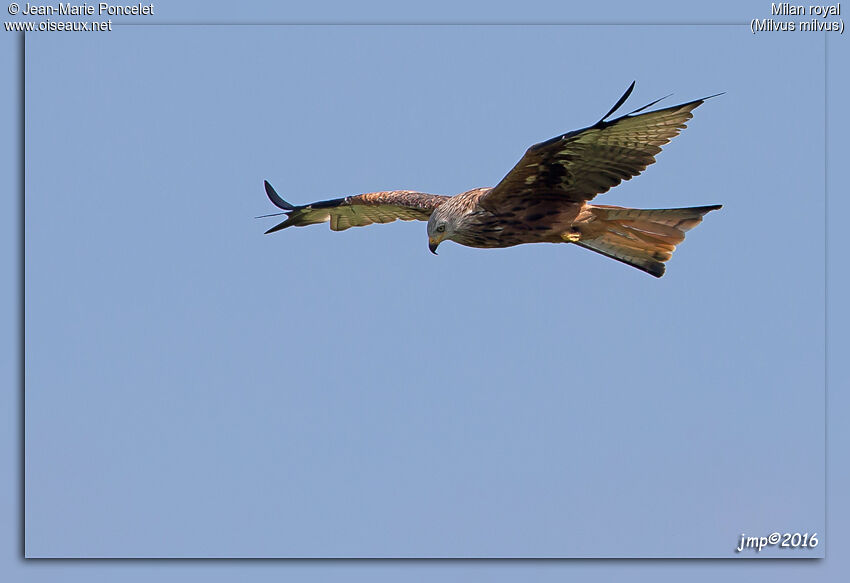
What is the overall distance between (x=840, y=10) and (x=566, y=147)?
3.55 meters

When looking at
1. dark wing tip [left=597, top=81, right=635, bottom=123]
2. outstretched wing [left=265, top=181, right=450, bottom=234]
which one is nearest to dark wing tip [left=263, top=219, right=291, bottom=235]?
outstretched wing [left=265, top=181, right=450, bottom=234]

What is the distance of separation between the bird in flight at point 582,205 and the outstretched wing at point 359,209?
0.67 metres

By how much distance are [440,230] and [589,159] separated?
154 centimetres

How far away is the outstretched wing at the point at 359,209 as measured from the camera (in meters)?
12.6

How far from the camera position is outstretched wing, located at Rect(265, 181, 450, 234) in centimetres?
1264

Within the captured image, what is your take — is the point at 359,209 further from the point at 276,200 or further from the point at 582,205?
the point at 582,205

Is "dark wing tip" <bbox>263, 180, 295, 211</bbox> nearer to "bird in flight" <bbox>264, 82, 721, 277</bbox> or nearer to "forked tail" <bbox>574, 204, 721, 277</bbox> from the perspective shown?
"bird in flight" <bbox>264, 82, 721, 277</bbox>

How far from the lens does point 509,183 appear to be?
10477 mm

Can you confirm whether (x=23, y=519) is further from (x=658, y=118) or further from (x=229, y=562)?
(x=658, y=118)

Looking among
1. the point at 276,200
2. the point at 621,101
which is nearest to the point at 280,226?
the point at 276,200

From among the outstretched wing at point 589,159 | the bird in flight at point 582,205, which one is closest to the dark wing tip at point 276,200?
the bird in flight at point 582,205

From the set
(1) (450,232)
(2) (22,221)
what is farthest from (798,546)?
(2) (22,221)

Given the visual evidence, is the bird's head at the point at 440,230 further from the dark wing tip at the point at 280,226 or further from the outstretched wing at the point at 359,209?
the dark wing tip at the point at 280,226

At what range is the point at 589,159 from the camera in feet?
33.8
